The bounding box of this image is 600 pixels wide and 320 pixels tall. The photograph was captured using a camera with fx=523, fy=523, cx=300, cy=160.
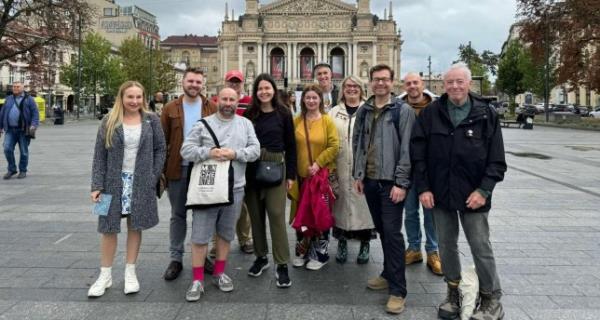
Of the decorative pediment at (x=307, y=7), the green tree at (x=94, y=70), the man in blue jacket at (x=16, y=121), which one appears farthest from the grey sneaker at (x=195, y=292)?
the decorative pediment at (x=307, y=7)

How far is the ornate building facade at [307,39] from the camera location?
322ft

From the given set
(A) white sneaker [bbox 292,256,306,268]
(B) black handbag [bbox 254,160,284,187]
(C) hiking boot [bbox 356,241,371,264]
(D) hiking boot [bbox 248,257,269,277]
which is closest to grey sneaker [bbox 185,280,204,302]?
(D) hiking boot [bbox 248,257,269,277]

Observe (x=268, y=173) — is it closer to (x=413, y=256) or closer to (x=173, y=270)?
(x=173, y=270)

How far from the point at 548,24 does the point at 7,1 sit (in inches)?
1382

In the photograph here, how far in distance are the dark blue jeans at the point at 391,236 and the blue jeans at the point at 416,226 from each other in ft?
3.71

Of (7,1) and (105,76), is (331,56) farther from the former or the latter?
(7,1)

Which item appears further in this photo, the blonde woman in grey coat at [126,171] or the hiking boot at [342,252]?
the hiking boot at [342,252]

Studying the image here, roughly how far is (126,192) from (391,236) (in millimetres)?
2386

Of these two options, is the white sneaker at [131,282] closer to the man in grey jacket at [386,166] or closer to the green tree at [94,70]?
the man in grey jacket at [386,166]

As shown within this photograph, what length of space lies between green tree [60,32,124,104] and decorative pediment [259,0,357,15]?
42.1 m

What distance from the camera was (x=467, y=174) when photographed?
4086 millimetres

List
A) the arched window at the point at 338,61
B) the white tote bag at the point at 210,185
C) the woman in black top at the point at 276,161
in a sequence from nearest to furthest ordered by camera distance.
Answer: the white tote bag at the point at 210,185 < the woman in black top at the point at 276,161 < the arched window at the point at 338,61

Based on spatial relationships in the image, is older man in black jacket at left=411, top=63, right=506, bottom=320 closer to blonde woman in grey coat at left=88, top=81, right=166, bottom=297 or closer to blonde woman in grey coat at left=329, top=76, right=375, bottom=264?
blonde woman in grey coat at left=329, top=76, right=375, bottom=264

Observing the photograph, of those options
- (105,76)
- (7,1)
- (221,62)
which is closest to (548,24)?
(7,1)
